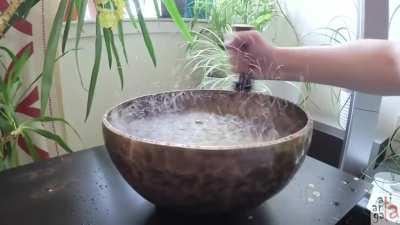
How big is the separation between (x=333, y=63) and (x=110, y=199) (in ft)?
1.48

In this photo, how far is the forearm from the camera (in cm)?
59

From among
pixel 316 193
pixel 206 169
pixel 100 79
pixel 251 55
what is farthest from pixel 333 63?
pixel 100 79

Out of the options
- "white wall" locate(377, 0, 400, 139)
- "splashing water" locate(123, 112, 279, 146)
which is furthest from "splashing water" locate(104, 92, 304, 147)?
"white wall" locate(377, 0, 400, 139)

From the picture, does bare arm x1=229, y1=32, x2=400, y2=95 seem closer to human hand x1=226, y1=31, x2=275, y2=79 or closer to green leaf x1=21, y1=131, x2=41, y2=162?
human hand x1=226, y1=31, x2=275, y2=79

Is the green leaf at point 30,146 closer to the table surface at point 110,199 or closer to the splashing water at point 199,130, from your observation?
the table surface at point 110,199

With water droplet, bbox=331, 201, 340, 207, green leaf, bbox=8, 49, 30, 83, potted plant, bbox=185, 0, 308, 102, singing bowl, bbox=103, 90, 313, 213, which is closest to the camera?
singing bowl, bbox=103, 90, 313, 213

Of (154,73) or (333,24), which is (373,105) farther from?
(333,24)

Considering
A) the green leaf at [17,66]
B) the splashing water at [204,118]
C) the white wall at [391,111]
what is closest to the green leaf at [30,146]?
the green leaf at [17,66]

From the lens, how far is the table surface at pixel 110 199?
439mm

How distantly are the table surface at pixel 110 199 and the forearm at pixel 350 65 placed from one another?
173mm

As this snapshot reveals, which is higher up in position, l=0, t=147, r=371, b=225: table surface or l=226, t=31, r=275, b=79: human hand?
l=226, t=31, r=275, b=79: human hand

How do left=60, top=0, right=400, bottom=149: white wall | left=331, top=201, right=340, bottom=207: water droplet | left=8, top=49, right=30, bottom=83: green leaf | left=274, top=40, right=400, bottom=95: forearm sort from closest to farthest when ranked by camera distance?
left=331, top=201, right=340, bottom=207: water droplet → left=274, top=40, right=400, bottom=95: forearm → left=8, top=49, right=30, bottom=83: green leaf → left=60, top=0, right=400, bottom=149: white wall

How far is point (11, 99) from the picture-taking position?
0.96 m

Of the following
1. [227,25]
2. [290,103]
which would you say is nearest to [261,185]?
[290,103]
